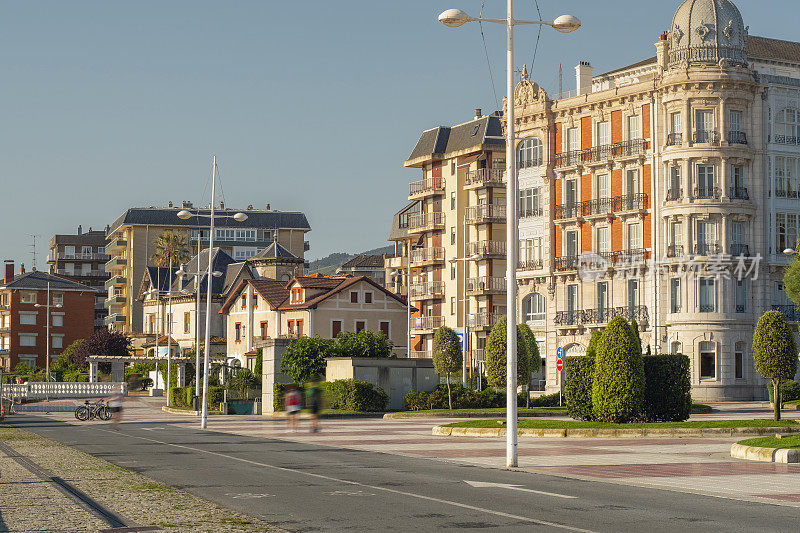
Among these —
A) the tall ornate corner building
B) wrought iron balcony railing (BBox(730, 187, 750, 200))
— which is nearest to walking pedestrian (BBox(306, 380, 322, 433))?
the tall ornate corner building

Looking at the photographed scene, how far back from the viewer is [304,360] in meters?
59.8

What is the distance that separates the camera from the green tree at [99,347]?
120 m

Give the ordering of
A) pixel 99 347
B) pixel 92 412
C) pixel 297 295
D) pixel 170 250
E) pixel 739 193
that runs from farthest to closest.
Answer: pixel 170 250 → pixel 99 347 → pixel 297 295 → pixel 739 193 → pixel 92 412

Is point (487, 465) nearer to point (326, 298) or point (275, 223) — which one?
point (326, 298)

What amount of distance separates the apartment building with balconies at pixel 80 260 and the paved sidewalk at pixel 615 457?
14551 cm

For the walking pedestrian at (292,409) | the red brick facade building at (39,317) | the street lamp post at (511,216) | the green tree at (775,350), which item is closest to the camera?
the street lamp post at (511,216)

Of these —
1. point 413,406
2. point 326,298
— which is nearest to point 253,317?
point 326,298

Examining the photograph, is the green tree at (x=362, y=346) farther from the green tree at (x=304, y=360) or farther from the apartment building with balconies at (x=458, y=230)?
the apartment building with balconies at (x=458, y=230)

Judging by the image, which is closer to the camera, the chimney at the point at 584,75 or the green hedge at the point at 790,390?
the green hedge at the point at 790,390

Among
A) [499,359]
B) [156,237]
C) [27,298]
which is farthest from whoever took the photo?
[156,237]

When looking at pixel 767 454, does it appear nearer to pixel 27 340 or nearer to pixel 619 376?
pixel 619 376

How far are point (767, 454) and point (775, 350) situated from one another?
13539mm

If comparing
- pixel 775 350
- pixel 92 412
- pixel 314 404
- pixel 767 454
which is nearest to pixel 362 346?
pixel 92 412

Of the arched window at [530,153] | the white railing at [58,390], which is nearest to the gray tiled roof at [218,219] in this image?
the white railing at [58,390]
